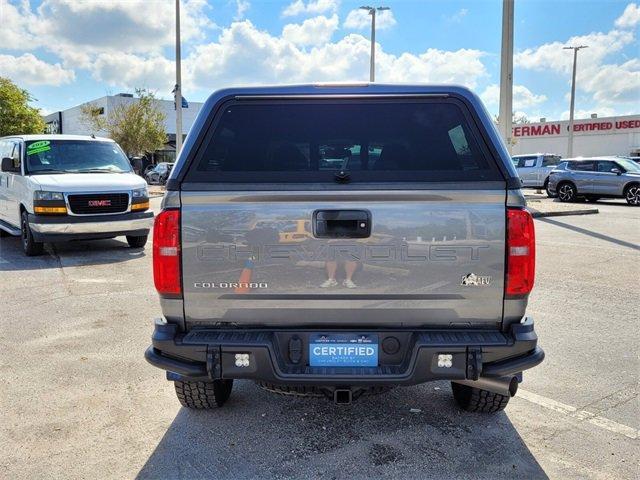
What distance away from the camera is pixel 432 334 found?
2891mm

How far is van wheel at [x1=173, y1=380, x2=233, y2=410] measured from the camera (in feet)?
11.4

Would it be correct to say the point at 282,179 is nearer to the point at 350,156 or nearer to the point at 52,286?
the point at 350,156

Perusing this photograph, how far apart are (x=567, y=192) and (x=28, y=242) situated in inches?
716

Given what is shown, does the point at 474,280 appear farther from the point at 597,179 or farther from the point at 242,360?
the point at 597,179

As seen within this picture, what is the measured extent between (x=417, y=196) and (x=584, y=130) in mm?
59296

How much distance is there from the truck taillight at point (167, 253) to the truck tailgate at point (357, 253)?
0.16ft

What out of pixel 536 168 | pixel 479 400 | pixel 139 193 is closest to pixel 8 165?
pixel 139 193

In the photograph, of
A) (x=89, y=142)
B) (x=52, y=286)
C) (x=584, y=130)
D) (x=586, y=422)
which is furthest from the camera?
(x=584, y=130)

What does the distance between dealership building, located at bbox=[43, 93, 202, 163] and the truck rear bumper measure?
42.9 metres

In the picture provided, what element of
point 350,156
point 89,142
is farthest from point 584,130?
point 350,156

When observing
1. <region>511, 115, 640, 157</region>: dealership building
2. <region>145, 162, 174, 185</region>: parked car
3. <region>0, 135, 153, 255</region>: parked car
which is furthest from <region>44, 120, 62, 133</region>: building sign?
<region>0, 135, 153, 255</region>: parked car

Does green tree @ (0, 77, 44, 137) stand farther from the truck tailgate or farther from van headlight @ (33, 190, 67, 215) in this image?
the truck tailgate

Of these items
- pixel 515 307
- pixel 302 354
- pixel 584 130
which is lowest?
pixel 302 354

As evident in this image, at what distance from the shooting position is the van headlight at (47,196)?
8.83 meters
